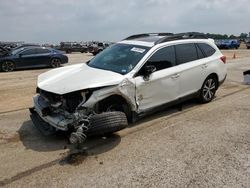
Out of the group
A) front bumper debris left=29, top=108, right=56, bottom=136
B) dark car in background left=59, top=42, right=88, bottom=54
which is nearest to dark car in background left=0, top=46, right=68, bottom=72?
front bumper debris left=29, top=108, right=56, bottom=136

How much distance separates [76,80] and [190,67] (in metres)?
2.89

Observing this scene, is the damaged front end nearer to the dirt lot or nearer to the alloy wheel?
the dirt lot

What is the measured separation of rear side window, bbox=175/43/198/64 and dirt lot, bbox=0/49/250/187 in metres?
1.21

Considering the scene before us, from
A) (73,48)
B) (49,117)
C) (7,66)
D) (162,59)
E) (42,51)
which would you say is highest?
(162,59)

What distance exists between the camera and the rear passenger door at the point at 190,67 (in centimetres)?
727

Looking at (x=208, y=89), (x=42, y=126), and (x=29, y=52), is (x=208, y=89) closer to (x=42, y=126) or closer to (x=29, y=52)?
(x=42, y=126)

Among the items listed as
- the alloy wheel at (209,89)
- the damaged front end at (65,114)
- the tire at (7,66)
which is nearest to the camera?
the damaged front end at (65,114)

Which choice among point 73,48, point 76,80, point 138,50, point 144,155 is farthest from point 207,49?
point 73,48

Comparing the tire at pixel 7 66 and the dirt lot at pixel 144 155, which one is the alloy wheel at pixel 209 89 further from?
the tire at pixel 7 66

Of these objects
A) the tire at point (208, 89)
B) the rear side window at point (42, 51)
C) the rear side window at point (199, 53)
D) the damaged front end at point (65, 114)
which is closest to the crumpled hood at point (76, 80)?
the damaged front end at point (65, 114)

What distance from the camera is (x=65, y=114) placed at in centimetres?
547

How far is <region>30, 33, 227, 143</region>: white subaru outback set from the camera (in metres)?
5.34

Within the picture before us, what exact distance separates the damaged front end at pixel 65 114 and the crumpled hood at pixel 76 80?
0.11m

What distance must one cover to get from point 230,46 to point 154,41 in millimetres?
44133
